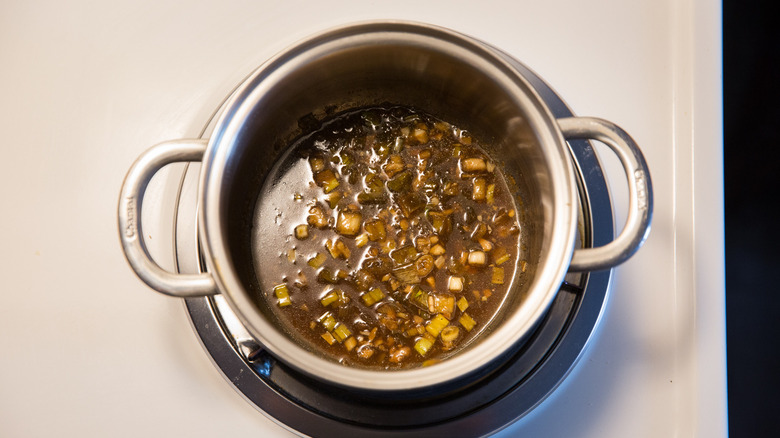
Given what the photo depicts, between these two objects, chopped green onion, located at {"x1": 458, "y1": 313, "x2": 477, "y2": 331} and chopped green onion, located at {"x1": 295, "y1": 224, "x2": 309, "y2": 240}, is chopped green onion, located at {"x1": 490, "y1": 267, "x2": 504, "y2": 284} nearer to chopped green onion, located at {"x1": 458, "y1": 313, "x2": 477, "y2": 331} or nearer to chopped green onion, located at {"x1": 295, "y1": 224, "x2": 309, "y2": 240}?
chopped green onion, located at {"x1": 458, "y1": 313, "x2": 477, "y2": 331}

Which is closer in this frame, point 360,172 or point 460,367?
point 460,367

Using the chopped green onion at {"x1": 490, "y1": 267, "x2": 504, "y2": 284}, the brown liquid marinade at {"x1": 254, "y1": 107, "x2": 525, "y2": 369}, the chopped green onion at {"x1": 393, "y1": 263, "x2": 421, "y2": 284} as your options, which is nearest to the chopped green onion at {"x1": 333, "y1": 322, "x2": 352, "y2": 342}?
the brown liquid marinade at {"x1": 254, "y1": 107, "x2": 525, "y2": 369}

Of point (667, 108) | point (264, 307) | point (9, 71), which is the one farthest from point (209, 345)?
point (667, 108)

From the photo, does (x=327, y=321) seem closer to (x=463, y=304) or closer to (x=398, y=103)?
(x=463, y=304)

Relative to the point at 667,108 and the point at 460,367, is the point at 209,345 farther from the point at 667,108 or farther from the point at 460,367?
the point at 667,108

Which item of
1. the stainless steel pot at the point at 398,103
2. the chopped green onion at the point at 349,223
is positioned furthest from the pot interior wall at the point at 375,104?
the chopped green onion at the point at 349,223

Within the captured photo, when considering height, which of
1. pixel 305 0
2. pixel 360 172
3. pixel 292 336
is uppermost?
pixel 305 0
